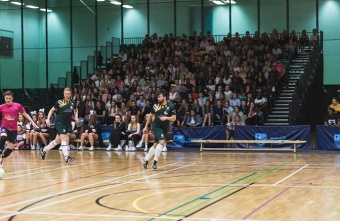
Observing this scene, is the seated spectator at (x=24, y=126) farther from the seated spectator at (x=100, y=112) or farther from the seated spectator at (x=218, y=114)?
the seated spectator at (x=218, y=114)

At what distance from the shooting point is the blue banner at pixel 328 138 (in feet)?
88.5

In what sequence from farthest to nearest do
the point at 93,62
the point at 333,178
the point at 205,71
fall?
the point at 93,62, the point at 205,71, the point at 333,178

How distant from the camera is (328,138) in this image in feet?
89.3

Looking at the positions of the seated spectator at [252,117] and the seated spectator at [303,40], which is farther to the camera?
the seated spectator at [303,40]

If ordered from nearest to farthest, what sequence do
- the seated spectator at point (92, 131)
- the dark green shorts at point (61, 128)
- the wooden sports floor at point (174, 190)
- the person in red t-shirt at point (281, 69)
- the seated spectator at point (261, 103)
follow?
1. the wooden sports floor at point (174, 190)
2. the dark green shorts at point (61, 128)
3. the seated spectator at point (92, 131)
4. the seated spectator at point (261, 103)
5. the person in red t-shirt at point (281, 69)

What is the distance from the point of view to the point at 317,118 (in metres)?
36.4

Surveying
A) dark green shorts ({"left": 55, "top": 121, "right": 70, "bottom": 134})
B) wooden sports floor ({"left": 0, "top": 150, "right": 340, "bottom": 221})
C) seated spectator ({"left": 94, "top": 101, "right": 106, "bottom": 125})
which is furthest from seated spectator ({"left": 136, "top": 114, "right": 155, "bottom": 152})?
dark green shorts ({"left": 55, "top": 121, "right": 70, "bottom": 134})

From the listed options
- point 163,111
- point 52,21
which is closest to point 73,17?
point 52,21

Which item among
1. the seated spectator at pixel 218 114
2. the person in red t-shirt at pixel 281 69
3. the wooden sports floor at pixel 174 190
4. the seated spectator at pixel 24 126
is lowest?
the wooden sports floor at pixel 174 190

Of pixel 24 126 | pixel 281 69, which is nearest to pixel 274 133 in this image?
pixel 281 69

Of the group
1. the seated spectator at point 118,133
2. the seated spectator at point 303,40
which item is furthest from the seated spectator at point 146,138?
the seated spectator at point 303,40

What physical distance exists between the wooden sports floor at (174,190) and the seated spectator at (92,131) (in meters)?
7.48

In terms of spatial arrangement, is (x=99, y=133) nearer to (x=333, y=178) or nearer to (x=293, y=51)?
(x=293, y=51)

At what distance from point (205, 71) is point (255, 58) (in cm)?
269
